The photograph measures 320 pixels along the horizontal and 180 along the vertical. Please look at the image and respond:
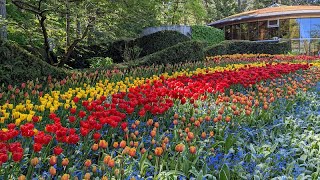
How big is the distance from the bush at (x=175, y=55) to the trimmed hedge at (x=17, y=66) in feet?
8.73

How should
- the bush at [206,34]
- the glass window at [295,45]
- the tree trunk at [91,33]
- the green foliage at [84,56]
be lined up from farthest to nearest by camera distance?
the glass window at [295,45] < the bush at [206,34] < the green foliage at [84,56] < the tree trunk at [91,33]

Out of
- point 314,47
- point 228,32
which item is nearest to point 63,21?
point 314,47

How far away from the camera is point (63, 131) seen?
2.31 meters

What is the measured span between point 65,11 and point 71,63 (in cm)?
630

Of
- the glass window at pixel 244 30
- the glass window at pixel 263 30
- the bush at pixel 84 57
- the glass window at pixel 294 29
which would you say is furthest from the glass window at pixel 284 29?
the bush at pixel 84 57

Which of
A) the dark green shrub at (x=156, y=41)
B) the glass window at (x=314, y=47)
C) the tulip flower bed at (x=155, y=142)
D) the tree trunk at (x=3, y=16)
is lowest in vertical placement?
the tulip flower bed at (x=155, y=142)

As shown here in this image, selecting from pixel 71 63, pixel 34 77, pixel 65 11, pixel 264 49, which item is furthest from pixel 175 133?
pixel 264 49

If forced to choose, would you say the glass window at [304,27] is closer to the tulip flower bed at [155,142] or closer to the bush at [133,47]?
the bush at [133,47]

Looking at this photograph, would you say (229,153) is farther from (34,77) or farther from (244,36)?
(244,36)

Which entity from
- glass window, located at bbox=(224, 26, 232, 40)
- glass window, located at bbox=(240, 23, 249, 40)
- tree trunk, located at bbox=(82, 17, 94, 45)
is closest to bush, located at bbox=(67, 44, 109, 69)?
tree trunk, located at bbox=(82, 17, 94, 45)

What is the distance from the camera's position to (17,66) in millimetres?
5312

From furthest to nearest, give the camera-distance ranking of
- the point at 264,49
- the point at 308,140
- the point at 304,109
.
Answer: the point at 264,49 < the point at 304,109 < the point at 308,140

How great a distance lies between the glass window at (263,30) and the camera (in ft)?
81.8

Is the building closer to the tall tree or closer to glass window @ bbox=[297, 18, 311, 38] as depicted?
glass window @ bbox=[297, 18, 311, 38]
